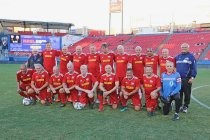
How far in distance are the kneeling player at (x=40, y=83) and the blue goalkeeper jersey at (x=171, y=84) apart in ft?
10.0

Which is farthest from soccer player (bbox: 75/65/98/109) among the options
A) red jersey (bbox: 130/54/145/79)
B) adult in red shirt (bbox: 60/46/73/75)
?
adult in red shirt (bbox: 60/46/73/75)

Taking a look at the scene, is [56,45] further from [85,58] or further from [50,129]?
[50,129]

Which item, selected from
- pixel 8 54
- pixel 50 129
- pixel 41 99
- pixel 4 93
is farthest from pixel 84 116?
pixel 8 54

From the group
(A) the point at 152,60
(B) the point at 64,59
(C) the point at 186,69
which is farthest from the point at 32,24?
(C) the point at 186,69

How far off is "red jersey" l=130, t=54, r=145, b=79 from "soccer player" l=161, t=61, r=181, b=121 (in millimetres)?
1409

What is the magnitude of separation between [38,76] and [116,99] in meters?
2.08

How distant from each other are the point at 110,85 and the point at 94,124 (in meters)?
1.95

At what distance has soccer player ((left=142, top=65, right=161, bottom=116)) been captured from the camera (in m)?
6.96

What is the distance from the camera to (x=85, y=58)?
8711 mm

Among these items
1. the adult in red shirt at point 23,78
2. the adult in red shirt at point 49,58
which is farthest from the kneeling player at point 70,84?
the adult in red shirt at point 49,58

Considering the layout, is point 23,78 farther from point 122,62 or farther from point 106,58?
point 122,62

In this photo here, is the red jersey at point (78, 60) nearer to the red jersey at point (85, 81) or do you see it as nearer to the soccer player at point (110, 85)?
the red jersey at point (85, 81)

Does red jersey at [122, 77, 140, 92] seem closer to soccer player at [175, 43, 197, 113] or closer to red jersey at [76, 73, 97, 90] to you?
red jersey at [76, 73, 97, 90]

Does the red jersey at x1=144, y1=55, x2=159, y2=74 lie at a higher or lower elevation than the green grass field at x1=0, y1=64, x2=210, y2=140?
higher
